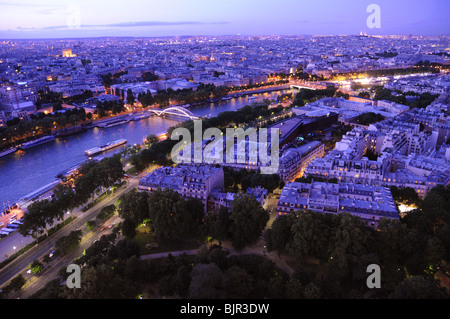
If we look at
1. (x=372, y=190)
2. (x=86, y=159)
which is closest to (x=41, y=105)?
(x=86, y=159)

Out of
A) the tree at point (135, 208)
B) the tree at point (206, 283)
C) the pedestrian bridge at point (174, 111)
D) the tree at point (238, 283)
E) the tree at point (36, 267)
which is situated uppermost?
the pedestrian bridge at point (174, 111)

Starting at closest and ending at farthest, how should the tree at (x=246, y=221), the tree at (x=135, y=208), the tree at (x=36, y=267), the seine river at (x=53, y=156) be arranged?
the tree at (x=36, y=267) < the tree at (x=246, y=221) < the tree at (x=135, y=208) < the seine river at (x=53, y=156)

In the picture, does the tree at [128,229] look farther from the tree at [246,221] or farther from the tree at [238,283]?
the tree at [238,283]

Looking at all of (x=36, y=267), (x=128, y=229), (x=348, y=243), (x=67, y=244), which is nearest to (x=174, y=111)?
(x=128, y=229)

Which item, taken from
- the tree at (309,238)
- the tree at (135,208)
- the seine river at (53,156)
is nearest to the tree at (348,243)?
the tree at (309,238)

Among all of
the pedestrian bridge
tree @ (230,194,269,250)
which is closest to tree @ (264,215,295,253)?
tree @ (230,194,269,250)

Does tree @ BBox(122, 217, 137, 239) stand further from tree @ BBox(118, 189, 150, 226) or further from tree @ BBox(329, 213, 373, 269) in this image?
tree @ BBox(329, 213, 373, 269)

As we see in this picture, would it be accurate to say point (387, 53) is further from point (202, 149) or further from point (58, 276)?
point (58, 276)
